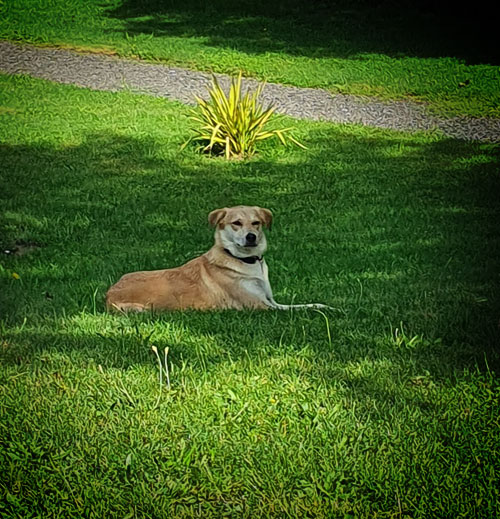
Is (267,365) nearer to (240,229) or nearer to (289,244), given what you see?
(240,229)

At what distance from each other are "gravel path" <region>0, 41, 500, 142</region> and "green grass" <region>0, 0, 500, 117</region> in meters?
0.54

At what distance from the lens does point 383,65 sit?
17.6 m

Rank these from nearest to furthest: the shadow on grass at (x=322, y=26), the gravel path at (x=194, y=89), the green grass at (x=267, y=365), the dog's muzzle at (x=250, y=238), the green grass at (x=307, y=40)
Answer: the green grass at (x=267, y=365) < the dog's muzzle at (x=250, y=238) < the gravel path at (x=194, y=89) < the green grass at (x=307, y=40) < the shadow on grass at (x=322, y=26)

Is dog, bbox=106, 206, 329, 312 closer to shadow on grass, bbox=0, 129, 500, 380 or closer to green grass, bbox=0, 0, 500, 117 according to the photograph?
shadow on grass, bbox=0, 129, 500, 380

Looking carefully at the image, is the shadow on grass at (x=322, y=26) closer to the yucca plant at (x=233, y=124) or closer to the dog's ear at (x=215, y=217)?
the yucca plant at (x=233, y=124)

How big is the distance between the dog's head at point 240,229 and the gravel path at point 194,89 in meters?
7.11

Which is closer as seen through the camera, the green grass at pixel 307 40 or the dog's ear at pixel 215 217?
the dog's ear at pixel 215 217

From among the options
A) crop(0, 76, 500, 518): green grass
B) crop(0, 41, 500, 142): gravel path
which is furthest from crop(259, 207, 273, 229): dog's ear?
crop(0, 41, 500, 142): gravel path

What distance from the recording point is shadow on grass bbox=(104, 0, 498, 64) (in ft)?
64.3

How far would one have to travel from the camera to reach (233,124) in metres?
12.0

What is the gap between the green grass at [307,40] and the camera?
53.3 feet

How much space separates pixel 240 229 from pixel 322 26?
1688 centimetres

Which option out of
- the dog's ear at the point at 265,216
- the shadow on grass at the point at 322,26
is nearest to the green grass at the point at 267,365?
the dog's ear at the point at 265,216

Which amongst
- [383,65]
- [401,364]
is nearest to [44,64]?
[383,65]
